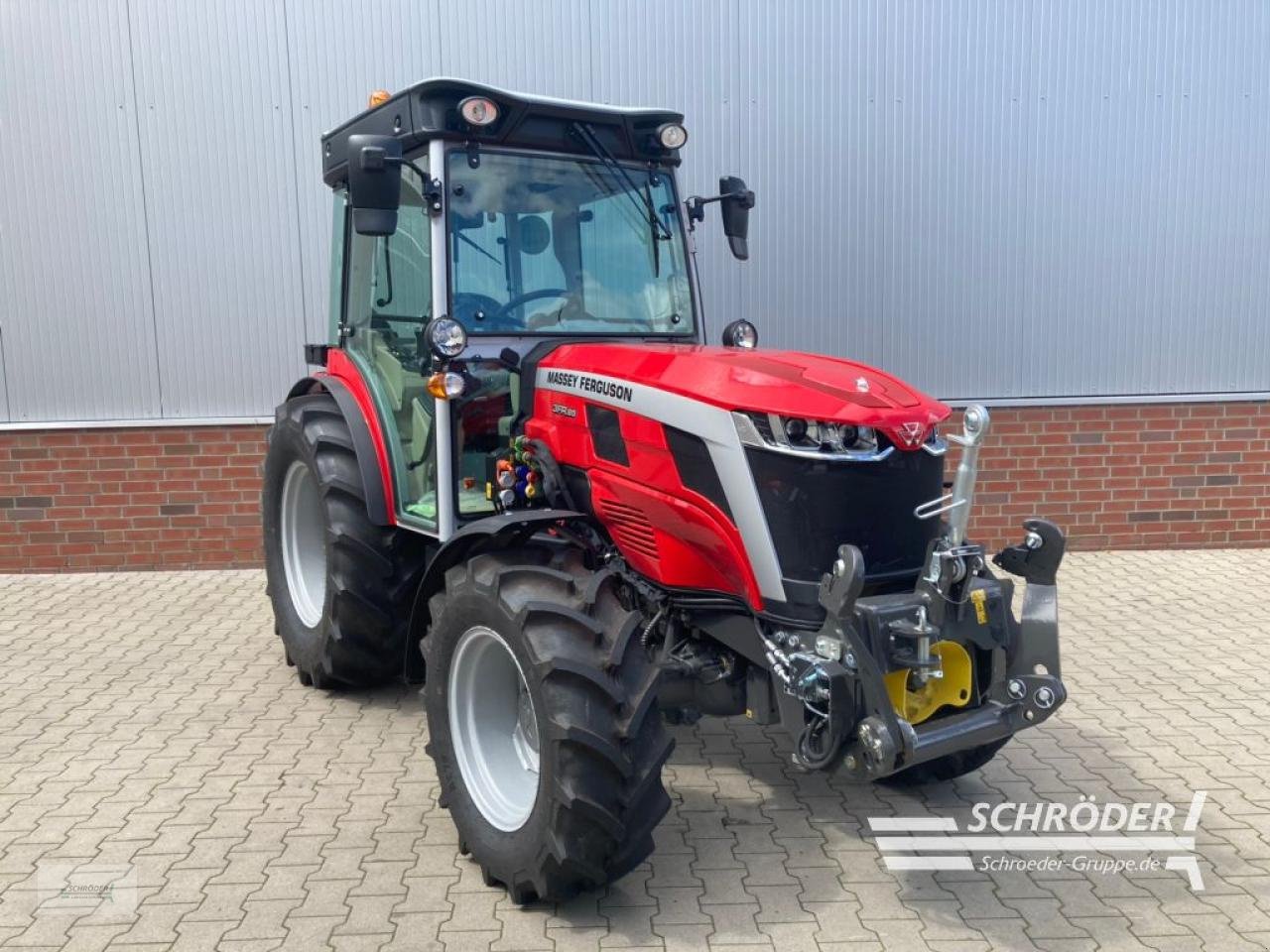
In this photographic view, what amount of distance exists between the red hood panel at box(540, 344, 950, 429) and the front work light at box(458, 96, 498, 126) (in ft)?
3.24

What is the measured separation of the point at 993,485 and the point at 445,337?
5.02 m

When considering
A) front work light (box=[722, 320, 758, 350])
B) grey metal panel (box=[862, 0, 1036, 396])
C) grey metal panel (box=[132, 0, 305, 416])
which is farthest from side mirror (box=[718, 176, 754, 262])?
grey metal panel (box=[132, 0, 305, 416])

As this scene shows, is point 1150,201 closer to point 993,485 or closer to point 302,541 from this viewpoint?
point 993,485

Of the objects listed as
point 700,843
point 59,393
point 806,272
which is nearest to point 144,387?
point 59,393

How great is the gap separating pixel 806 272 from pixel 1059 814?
14.9ft

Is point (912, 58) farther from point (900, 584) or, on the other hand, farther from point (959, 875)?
point (959, 875)

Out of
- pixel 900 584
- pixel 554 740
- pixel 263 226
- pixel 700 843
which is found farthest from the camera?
pixel 263 226

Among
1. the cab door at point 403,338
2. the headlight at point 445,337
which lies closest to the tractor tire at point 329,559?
the cab door at point 403,338

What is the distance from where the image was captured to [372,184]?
3.51 metres

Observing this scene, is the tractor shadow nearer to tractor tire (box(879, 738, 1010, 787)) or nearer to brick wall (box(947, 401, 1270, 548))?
tractor tire (box(879, 738, 1010, 787))

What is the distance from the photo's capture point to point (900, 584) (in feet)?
10.4

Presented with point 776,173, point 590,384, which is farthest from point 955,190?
point 590,384

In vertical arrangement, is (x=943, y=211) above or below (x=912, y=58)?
below

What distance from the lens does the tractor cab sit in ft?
12.7
